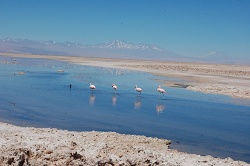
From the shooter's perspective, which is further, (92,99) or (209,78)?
(209,78)

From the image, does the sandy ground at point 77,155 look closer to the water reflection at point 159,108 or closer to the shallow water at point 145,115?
the shallow water at point 145,115

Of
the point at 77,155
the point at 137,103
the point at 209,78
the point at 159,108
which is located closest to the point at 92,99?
the point at 137,103

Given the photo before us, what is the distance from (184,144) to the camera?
41.4 ft

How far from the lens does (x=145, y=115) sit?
17.8m

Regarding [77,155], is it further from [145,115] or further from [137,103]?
[137,103]

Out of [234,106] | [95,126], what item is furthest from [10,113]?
[234,106]

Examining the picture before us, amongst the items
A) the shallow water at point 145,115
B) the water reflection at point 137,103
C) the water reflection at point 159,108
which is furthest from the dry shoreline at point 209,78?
the water reflection at point 159,108

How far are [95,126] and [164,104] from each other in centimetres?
792

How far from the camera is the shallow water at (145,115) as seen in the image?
13680 mm

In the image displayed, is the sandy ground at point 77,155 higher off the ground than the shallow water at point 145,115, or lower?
higher

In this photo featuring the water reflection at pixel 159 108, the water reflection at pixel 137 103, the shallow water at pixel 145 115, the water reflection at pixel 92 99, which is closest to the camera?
the shallow water at pixel 145 115

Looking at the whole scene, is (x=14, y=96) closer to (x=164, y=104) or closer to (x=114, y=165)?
(x=164, y=104)

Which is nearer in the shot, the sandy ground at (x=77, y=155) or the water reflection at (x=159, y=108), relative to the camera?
the sandy ground at (x=77, y=155)

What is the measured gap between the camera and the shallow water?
13.7m
